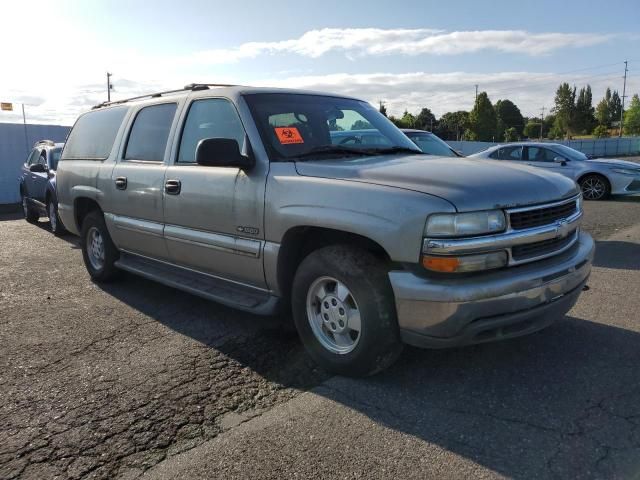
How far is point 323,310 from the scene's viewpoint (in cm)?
349

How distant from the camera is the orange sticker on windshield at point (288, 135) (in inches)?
154

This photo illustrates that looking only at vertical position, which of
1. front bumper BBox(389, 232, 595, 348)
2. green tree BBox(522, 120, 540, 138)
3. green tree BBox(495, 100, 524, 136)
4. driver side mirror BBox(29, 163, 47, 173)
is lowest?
front bumper BBox(389, 232, 595, 348)

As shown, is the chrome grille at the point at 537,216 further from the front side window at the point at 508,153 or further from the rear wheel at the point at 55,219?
the front side window at the point at 508,153

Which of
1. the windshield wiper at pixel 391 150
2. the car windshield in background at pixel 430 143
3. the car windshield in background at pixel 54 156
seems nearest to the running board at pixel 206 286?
Answer: the windshield wiper at pixel 391 150

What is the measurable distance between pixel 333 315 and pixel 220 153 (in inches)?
52.9

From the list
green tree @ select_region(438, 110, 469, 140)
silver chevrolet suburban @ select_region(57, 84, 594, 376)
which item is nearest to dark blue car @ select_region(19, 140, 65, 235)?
silver chevrolet suburban @ select_region(57, 84, 594, 376)

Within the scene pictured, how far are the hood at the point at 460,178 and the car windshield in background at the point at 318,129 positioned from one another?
0.83 feet

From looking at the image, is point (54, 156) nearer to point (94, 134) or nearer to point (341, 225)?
point (94, 134)

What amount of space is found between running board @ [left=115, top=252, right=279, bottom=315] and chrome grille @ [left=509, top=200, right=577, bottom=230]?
1.68m

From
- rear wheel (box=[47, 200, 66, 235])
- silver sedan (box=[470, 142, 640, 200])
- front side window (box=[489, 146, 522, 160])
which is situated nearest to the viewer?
rear wheel (box=[47, 200, 66, 235])

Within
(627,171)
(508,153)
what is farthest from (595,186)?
(508,153)

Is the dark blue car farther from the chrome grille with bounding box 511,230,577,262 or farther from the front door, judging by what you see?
the chrome grille with bounding box 511,230,577,262

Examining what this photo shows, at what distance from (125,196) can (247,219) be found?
1.89 meters

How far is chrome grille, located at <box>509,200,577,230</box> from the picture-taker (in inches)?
121
